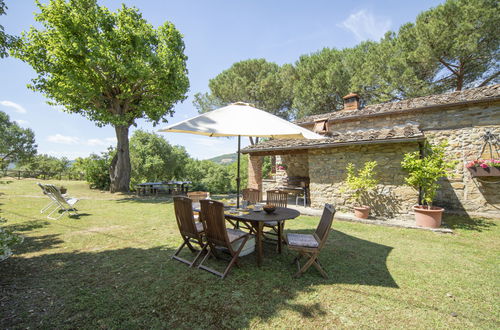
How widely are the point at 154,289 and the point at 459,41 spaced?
51.7ft

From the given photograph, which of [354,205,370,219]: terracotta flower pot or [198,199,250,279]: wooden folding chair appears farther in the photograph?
[354,205,370,219]: terracotta flower pot

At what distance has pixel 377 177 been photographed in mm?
7035

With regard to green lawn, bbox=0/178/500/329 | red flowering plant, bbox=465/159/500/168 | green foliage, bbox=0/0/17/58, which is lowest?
green lawn, bbox=0/178/500/329

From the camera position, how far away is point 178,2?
7.37 metres

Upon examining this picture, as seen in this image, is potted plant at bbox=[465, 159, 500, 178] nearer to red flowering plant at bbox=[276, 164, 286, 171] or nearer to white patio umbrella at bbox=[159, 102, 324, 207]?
white patio umbrella at bbox=[159, 102, 324, 207]

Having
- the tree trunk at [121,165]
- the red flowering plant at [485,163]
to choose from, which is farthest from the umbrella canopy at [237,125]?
the tree trunk at [121,165]

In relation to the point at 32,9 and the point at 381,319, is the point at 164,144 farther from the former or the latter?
the point at 381,319

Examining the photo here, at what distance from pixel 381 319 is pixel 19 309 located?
3.82 metres

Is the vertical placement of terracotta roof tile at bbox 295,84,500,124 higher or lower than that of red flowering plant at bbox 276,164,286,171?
higher

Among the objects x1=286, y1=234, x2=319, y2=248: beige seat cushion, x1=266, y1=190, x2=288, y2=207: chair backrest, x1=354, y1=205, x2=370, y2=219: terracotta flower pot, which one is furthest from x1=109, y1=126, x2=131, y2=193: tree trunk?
x1=354, y1=205, x2=370, y2=219: terracotta flower pot

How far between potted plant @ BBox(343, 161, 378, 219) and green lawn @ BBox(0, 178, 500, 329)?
6.70ft

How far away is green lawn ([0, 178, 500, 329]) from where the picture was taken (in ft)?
7.22

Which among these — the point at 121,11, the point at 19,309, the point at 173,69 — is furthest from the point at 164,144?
the point at 19,309

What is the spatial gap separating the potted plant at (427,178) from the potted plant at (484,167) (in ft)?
6.51
